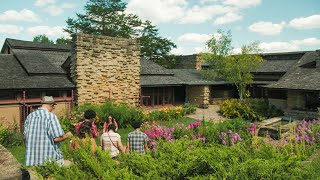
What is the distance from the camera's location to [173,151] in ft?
14.9

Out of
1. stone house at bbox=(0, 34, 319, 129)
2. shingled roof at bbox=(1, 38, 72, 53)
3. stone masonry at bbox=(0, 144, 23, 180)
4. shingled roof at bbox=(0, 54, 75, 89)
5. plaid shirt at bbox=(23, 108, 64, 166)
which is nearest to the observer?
stone masonry at bbox=(0, 144, 23, 180)

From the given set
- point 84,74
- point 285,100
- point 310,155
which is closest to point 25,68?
point 84,74

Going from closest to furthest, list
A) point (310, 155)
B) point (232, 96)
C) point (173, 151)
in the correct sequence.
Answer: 1. point (173, 151)
2. point (310, 155)
3. point (232, 96)

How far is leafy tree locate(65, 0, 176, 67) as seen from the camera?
130ft

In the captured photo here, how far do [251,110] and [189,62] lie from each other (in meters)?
15.4

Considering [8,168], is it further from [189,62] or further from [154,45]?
[154,45]

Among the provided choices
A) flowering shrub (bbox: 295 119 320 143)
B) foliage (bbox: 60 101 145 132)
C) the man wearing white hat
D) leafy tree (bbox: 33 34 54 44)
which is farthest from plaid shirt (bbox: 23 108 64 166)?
leafy tree (bbox: 33 34 54 44)

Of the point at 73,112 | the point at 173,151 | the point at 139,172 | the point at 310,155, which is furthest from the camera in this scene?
the point at 73,112

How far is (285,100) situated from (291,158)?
1697 centimetres

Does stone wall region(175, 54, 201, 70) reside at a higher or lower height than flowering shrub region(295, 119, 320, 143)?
higher

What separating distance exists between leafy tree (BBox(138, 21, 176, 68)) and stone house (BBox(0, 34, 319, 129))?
16567mm

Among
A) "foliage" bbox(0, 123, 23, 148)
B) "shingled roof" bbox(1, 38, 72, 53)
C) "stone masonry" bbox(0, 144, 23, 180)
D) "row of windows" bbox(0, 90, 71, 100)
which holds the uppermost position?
"shingled roof" bbox(1, 38, 72, 53)

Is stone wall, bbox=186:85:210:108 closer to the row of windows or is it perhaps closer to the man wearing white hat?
the row of windows

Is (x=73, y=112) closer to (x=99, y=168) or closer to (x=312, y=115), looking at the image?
(x=99, y=168)
